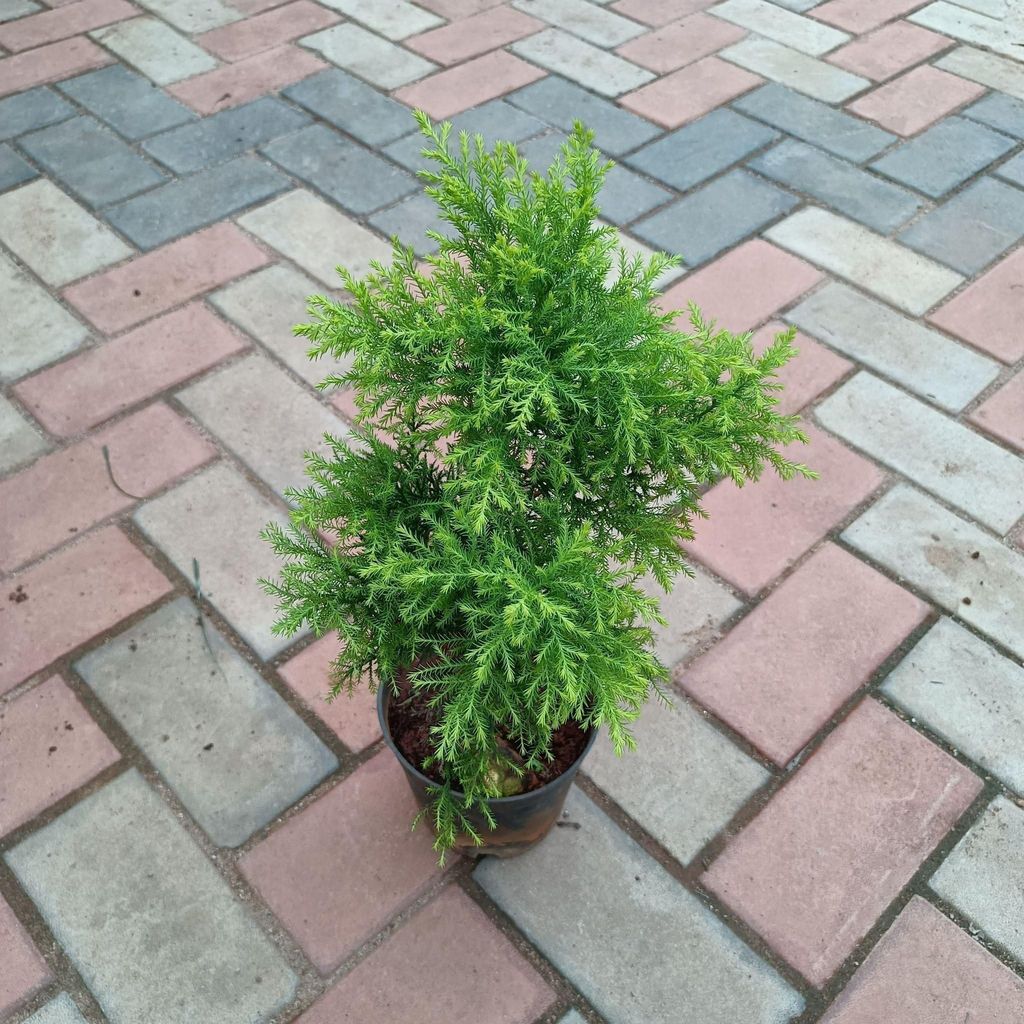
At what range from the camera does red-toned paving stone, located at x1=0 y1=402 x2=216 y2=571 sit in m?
2.52

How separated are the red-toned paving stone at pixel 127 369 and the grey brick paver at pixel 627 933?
1.71 metres

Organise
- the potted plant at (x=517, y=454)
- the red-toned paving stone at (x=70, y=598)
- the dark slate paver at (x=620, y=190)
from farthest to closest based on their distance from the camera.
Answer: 1. the dark slate paver at (x=620, y=190)
2. the red-toned paving stone at (x=70, y=598)
3. the potted plant at (x=517, y=454)

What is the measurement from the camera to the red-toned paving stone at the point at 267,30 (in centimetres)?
418

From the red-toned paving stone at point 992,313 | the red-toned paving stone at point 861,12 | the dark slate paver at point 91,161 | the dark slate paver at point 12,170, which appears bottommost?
the dark slate paver at point 12,170

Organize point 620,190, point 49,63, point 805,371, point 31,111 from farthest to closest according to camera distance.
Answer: point 49,63, point 31,111, point 620,190, point 805,371

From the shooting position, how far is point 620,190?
11.6ft

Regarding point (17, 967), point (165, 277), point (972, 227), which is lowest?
point (17, 967)

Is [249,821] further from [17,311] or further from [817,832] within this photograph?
[17,311]

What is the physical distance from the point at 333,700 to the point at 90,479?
3.24 ft

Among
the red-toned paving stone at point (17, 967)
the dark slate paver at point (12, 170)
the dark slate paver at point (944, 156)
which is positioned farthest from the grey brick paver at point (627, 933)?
the dark slate paver at point (12, 170)

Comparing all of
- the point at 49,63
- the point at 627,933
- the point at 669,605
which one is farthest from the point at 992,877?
the point at 49,63

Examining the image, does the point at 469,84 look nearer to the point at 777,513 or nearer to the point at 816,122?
the point at 816,122

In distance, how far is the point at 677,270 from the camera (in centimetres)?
325

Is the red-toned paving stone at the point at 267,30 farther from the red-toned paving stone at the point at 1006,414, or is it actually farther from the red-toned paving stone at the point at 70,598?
the red-toned paving stone at the point at 1006,414
